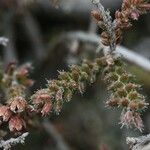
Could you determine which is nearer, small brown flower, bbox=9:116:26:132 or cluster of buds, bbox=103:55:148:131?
cluster of buds, bbox=103:55:148:131

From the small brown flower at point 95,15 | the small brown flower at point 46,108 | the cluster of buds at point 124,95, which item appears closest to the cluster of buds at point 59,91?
the small brown flower at point 46,108

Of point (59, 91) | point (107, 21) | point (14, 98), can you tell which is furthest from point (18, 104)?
point (107, 21)

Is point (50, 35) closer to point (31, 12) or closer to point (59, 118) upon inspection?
point (31, 12)

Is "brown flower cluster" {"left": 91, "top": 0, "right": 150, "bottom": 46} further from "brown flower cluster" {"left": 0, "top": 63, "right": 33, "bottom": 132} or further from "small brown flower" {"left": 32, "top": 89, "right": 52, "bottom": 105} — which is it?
"brown flower cluster" {"left": 0, "top": 63, "right": 33, "bottom": 132}

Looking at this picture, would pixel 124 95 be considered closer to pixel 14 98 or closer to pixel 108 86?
pixel 108 86

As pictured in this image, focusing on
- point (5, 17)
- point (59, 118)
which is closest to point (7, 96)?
point (59, 118)

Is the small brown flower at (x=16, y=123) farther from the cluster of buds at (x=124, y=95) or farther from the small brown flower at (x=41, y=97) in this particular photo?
the cluster of buds at (x=124, y=95)

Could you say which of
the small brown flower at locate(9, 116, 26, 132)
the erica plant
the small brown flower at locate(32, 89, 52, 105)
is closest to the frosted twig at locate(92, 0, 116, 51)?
the erica plant

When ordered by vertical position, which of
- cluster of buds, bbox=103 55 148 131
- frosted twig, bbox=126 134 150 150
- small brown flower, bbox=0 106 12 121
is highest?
small brown flower, bbox=0 106 12 121
